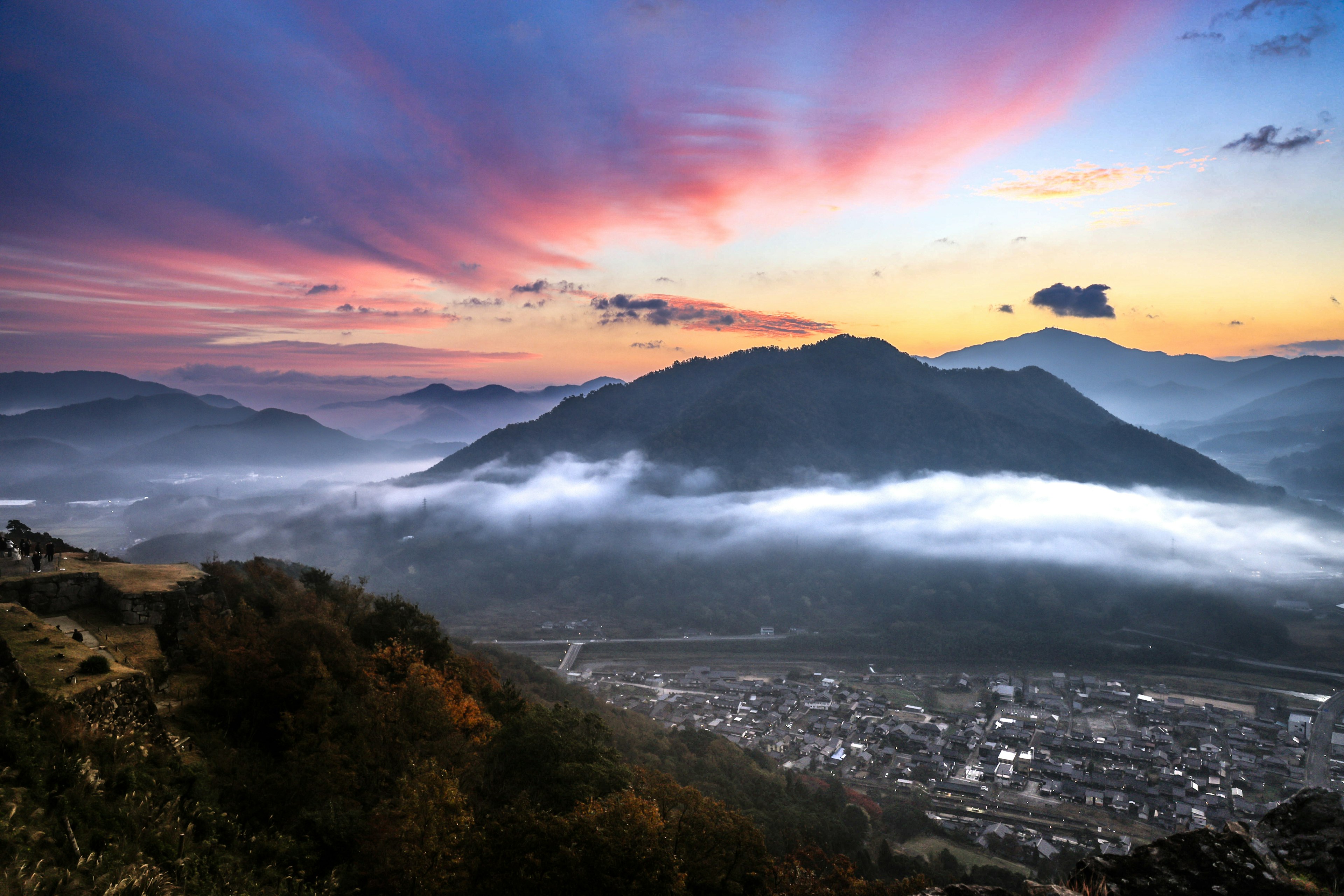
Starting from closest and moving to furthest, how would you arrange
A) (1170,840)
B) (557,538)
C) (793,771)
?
(1170,840) < (793,771) < (557,538)

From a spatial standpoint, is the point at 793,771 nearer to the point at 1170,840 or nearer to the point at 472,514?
the point at 1170,840

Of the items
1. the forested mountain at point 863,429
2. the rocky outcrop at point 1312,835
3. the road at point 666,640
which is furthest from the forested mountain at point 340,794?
the forested mountain at point 863,429

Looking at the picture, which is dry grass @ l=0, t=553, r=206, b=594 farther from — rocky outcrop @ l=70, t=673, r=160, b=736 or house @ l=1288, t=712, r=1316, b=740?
house @ l=1288, t=712, r=1316, b=740

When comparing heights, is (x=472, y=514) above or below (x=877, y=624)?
above

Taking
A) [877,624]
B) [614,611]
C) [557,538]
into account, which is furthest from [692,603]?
[557,538]

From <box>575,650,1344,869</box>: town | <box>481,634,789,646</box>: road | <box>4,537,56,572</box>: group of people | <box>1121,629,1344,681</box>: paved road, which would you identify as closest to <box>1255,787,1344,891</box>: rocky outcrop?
<box>4,537,56,572</box>: group of people

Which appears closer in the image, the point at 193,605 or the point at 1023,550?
the point at 193,605
